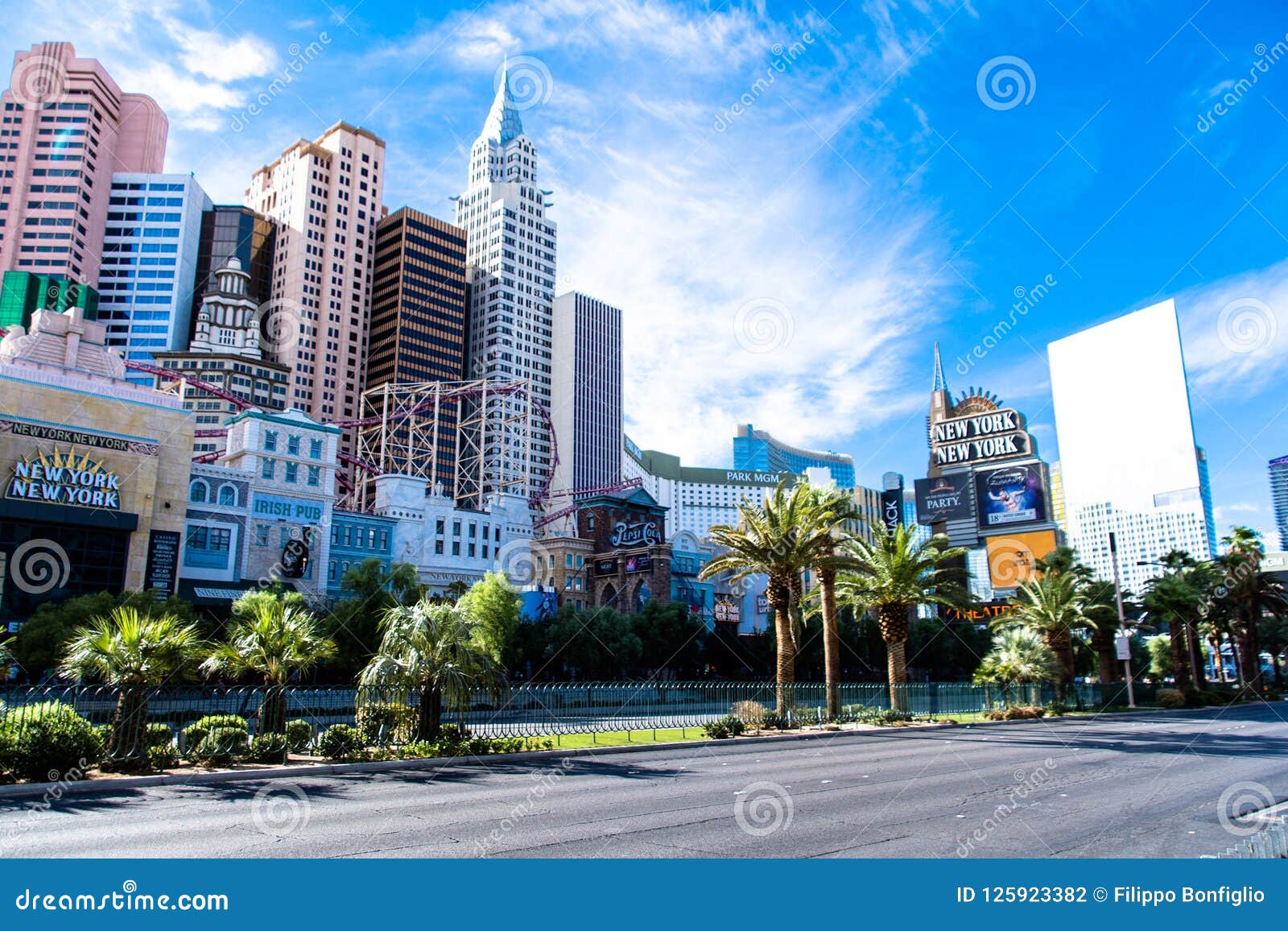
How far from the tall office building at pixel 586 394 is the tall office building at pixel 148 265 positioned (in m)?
68.1

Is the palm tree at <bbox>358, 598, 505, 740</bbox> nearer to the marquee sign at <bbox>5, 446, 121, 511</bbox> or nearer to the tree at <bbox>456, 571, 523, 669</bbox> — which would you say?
the tree at <bbox>456, 571, 523, 669</bbox>

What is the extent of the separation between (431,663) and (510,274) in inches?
6441

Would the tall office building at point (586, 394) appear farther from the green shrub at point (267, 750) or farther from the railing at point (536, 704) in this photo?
the green shrub at point (267, 750)

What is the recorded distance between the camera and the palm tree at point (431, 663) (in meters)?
23.3

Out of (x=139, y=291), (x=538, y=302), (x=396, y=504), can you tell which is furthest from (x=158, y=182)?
(x=396, y=504)

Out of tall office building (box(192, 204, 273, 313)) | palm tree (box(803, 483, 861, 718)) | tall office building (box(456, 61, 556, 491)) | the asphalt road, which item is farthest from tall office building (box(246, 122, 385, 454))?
the asphalt road

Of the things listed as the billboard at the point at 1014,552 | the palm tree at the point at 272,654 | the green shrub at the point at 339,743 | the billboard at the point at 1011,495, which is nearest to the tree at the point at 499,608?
the palm tree at the point at 272,654

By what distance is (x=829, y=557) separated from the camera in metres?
38.0

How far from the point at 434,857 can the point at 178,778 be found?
10232mm

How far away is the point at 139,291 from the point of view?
147 metres

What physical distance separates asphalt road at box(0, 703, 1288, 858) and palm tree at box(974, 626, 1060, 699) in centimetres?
1981

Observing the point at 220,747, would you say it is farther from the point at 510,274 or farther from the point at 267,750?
the point at 510,274

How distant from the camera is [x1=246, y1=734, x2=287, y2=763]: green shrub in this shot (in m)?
20.0

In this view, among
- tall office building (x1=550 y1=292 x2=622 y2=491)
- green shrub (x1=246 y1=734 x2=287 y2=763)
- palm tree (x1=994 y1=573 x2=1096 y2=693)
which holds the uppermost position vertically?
tall office building (x1=550 y1=292 x2=622 y2=491)
